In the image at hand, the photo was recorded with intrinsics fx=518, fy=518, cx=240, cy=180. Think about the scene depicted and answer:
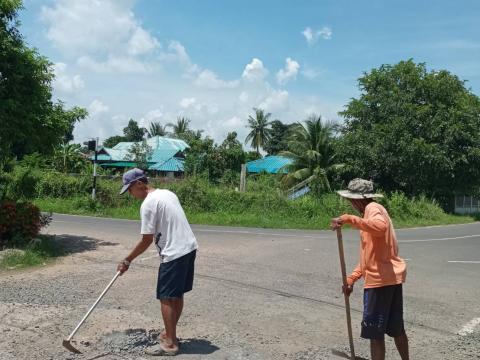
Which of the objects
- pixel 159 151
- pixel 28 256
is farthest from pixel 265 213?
pixel 159 151

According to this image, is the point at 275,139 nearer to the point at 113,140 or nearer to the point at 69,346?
the point at 113,140

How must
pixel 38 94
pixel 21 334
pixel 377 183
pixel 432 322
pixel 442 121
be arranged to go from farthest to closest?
pixel 377 183 → pixel 442 121 → pixel 38 94 → pixel 432 322 → pixel 21 334

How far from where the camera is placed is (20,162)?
99.0 ft

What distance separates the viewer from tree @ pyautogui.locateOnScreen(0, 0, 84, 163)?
960cm

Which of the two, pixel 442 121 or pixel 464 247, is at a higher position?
pixel 442 121

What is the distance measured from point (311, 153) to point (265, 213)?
10583mm

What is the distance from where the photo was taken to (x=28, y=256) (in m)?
9.07

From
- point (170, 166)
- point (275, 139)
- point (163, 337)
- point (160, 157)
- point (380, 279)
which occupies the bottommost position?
point (163, 337)

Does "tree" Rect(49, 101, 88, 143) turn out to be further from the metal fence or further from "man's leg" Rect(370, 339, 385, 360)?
the metal fence

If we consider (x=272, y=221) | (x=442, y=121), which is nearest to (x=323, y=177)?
(x=442, y=121)

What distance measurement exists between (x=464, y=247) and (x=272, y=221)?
7.82 metres

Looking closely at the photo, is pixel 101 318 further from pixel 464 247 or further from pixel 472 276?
pixel 464 247

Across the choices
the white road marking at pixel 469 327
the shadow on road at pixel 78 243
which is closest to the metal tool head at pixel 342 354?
the white road marking at pixel 469 327

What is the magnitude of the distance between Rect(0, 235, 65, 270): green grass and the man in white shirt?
194 inches
